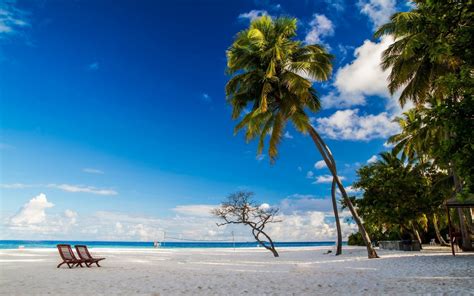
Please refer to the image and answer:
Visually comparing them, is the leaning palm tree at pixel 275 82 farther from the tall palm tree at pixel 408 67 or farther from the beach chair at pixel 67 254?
the beach chair at pixel 67 254

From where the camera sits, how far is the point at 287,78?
53.1 ft

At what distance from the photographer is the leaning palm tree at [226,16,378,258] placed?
1608 cm

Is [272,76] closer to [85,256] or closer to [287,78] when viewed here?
[287,78]

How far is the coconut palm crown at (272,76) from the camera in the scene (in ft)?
53.2

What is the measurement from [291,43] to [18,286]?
14.4 metres

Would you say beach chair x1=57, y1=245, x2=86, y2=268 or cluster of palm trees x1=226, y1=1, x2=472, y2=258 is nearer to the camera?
beach chair x1=57, y1=245, x2=86, y2=268

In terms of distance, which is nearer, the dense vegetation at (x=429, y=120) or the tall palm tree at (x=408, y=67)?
the dense vegetation at (x=429, y=120)

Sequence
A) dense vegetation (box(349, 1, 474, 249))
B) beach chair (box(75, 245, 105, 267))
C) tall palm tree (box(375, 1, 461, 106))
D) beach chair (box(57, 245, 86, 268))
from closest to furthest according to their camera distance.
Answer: dense vegetation (box(349, 1, 474, 249)), beach chair (box(57, 245, 86, 268)), beach chair (box(75, 245, 105, 267)), tall palm tree (box(375, 1, 461, 106))

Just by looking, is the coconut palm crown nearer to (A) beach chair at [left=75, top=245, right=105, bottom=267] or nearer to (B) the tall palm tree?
(B) the tall palm tree

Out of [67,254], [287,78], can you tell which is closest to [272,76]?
[287,78]

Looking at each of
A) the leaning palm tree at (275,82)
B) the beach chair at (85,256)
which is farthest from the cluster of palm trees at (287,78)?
the beach chair at (85,256)

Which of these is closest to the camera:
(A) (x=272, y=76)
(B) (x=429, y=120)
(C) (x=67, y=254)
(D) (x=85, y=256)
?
(B) (x=429, y=120)

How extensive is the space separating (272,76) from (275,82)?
0.97 m

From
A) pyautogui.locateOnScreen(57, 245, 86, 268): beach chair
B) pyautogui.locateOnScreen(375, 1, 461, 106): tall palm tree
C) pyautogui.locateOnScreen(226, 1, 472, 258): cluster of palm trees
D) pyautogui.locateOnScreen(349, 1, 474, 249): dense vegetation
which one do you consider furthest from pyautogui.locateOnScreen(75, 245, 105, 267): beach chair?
pyautogui.locateOnScreen(375, 1, 461, 106): tall palm tree
